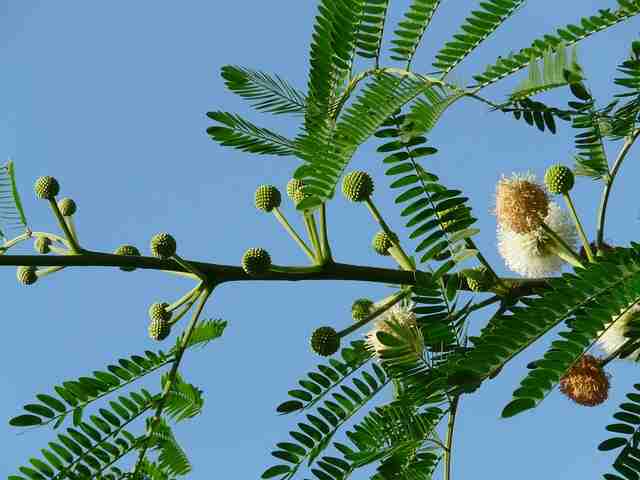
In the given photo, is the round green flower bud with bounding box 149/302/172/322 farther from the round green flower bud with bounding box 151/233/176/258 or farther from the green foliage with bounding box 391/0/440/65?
the green foliage with bounding box 391/0/440/65

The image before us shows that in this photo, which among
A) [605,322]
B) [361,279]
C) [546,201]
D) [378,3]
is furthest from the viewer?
[546,201]

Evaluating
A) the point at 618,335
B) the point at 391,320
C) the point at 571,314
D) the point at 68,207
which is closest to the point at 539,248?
the point at 618,335

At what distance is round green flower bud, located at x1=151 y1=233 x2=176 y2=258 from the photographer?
3.14 meters

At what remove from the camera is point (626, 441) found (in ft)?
8.41

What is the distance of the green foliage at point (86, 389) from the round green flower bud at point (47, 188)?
2.48 ft

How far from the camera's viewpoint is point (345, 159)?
2330 millimetres

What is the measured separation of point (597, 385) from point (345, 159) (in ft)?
4.55

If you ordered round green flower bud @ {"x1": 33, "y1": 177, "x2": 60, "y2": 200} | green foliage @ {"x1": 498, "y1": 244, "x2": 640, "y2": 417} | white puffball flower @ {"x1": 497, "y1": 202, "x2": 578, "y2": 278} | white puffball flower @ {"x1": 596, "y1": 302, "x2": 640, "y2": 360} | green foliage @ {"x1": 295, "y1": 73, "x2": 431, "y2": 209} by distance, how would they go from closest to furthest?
green foliage @ {"x1": 498, "y1": 244, "x2": 640, "y2": 417} → green foliage @ {"x1": 295, "y1": 73, "x2": 431, "y2": 209} → white puffball flower @ {"x1": 596, "y1": 302, "x2": 640, "y2": 360} → round green flower bud @ {"x1": 33, "y1": 177, "x2": 60, "y2": 200} → white puffball flower @ {"x1": 497, "y1": 202, "x2": 578, "y2": 278}

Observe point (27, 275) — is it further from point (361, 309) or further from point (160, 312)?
point (361, 309)

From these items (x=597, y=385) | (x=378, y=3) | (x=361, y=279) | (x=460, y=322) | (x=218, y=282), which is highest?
(x=378, y=3)

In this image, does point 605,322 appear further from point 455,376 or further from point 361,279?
point 361,279

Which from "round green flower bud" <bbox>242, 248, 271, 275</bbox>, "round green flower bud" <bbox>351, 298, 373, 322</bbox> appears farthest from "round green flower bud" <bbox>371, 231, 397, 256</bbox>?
"round green flower bud" <bbox>242, 248, 271, 275</bbox>

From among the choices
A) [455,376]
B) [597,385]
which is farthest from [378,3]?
[597,385]

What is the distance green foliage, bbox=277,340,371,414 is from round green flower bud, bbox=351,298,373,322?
21 cm
